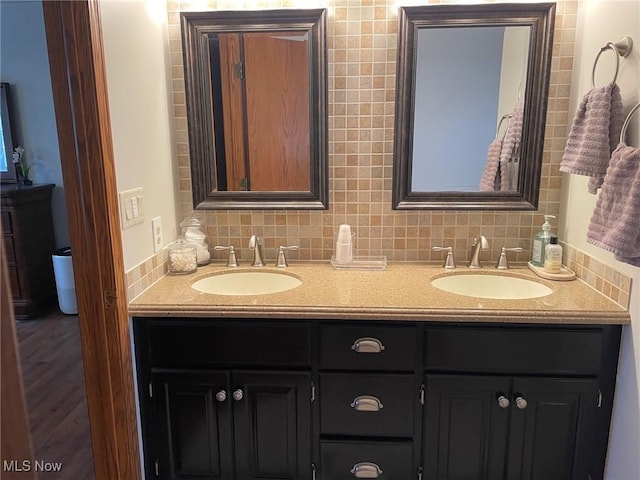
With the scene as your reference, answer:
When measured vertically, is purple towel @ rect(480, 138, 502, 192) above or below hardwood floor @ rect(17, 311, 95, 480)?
above

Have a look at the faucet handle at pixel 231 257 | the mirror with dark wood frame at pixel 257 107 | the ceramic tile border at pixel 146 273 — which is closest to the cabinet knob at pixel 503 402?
the mirror with dark wood frame at pixel 257 107

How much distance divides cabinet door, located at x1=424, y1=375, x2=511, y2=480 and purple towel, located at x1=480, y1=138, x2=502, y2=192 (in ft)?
2.58

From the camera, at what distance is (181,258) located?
1.86 meters

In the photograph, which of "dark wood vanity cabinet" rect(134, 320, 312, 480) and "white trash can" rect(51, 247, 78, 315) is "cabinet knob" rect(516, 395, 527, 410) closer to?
"dark wood vanity cabinet" rect(134, 320, 312, 480)

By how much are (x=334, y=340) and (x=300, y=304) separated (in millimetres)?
166

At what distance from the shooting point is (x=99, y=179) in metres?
1.36

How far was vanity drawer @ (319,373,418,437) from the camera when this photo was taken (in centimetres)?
155

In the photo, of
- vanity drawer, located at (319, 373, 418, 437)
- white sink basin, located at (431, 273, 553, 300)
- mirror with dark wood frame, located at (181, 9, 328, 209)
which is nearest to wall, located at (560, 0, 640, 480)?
white sink basin, located at (431, 273, 553, 300)

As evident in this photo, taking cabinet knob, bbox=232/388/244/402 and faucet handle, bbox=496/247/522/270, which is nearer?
cabinet knob, bbox=232/388/244/402

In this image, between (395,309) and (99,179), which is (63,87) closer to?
(99,179)

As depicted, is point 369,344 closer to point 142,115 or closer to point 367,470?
point 367,470

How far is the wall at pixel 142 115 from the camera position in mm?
1453

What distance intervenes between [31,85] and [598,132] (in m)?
3.72

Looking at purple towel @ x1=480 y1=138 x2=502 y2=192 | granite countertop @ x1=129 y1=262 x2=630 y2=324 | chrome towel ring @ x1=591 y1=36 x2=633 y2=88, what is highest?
chrome towel ring @ x1=591 y1=36 x2=633 y2=88
